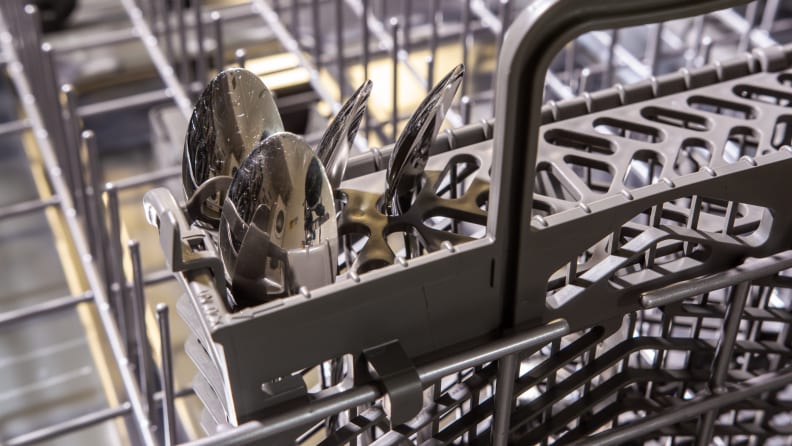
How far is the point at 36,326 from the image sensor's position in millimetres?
851

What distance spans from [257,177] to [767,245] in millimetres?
242

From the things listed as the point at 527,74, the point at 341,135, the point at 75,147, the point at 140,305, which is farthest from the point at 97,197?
the point at 527,74

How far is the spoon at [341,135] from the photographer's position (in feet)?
1.38

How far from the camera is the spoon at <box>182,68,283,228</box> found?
17.1 inches

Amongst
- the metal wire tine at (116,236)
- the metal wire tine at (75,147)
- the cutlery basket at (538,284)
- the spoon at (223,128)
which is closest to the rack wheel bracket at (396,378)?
the cutlery basket at (538,284)

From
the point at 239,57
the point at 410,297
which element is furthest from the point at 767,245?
the point at 239,57

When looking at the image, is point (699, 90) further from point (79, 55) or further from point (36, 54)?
point (79, 55)

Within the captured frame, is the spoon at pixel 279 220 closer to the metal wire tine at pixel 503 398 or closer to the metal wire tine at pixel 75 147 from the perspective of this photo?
the metal wire tine at pixel 503 398

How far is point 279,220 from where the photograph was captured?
40 cm

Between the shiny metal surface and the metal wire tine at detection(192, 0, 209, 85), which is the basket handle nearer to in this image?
the shiny metal surface

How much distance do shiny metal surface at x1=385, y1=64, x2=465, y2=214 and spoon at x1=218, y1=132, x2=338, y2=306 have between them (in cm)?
4

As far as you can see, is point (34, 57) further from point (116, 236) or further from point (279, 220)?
point (279, 220)

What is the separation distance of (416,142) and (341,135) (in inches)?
1.3

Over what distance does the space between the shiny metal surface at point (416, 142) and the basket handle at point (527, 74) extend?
6cm
